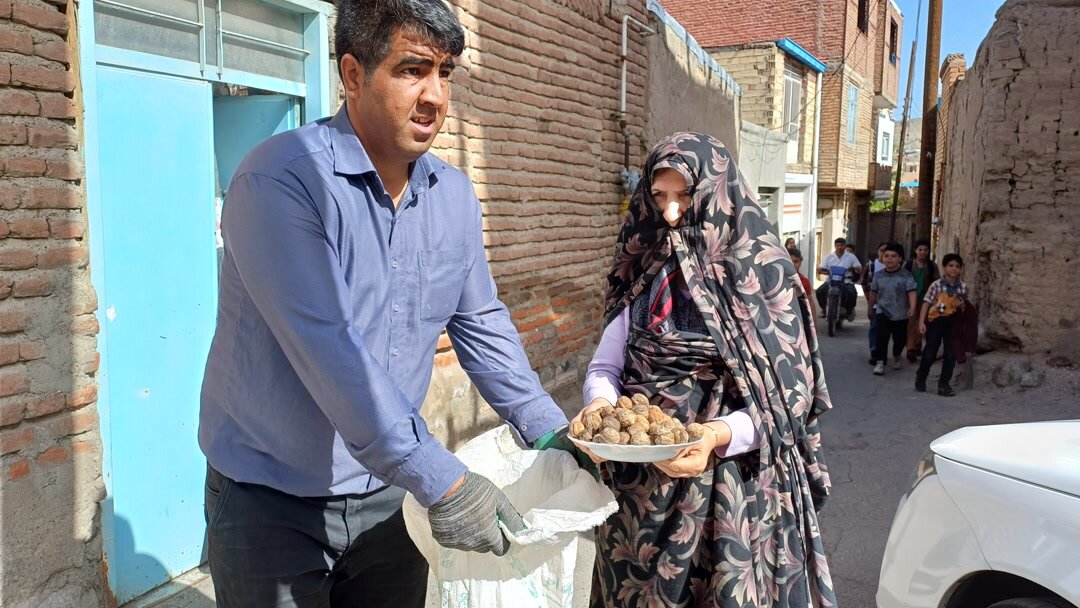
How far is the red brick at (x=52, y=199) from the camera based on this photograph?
2.68 m

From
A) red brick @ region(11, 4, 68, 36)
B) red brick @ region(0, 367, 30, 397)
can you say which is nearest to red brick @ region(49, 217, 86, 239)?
red brick @ region(0, 367, 30, 397)

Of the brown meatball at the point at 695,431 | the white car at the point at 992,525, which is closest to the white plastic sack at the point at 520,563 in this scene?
the brown meatball at the point at 695,431

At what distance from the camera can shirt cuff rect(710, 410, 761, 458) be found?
2.25m

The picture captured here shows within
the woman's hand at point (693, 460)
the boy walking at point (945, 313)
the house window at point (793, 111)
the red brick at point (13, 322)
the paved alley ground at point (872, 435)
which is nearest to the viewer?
the woman's hand at point (693, 460)

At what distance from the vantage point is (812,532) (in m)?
2.39

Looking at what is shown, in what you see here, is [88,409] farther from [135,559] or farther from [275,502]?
[275,502]

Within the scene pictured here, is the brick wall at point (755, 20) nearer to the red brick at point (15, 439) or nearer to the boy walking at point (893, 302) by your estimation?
the boy walking at point (893, 302)

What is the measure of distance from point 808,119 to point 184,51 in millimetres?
19445

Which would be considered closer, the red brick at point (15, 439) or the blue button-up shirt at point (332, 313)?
the blue button-up shirt at point (332, 313)

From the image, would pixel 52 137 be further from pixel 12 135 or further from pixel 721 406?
pixel 721 406

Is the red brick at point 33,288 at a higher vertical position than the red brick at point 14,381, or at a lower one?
higher

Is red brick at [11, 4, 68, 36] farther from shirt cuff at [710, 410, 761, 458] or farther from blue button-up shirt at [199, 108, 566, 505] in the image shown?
shirt cuff at [710, 410, 761, 458]

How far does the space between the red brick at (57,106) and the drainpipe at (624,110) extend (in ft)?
16.3

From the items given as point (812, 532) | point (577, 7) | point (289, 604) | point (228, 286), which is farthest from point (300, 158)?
point (577, 7)
